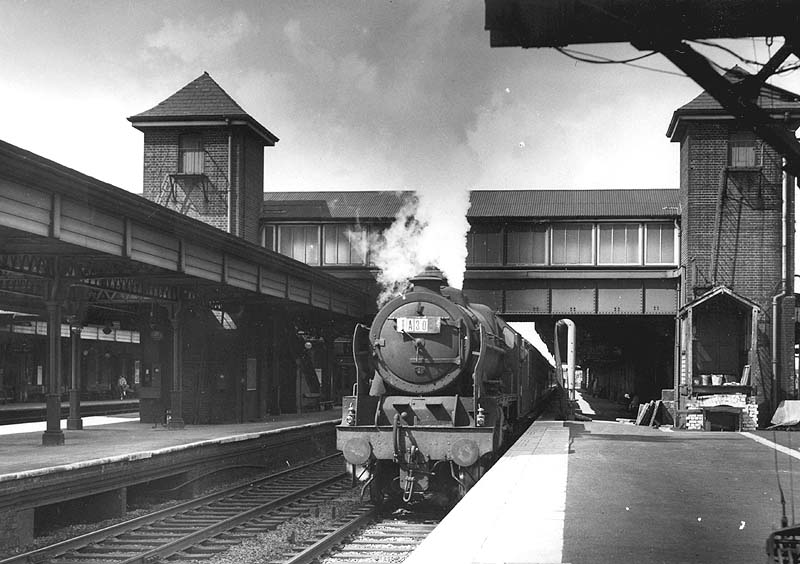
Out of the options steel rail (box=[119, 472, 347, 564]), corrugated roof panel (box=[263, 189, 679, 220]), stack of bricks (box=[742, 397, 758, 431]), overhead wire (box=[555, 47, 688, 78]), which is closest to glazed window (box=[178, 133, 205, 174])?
corrugated roof panel (box=[263, 189, 679, 220])

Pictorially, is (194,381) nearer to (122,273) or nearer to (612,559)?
(122,273)

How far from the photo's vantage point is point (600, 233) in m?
26.0

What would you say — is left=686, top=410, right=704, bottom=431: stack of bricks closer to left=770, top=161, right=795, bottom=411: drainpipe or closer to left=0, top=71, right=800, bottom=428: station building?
left=0, top=71, right=800, bottom=428: station building

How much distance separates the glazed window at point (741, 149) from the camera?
24.6m

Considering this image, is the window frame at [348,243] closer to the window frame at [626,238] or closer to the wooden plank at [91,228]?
the window frame at [626,238]

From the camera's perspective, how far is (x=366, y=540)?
9.34 m

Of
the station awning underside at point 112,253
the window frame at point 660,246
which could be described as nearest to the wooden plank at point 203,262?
the station awning underside at point 112,253

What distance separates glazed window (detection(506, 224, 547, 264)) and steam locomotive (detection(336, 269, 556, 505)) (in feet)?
48.6

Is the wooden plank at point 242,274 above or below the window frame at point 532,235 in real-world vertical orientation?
below

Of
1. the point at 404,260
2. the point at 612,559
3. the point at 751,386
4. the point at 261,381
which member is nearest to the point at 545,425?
the point at 404,260

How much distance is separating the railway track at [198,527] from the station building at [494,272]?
5.16m

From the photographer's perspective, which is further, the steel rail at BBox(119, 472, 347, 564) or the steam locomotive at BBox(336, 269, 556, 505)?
the steam locomotive at BBox(336, 269, 556, 505)

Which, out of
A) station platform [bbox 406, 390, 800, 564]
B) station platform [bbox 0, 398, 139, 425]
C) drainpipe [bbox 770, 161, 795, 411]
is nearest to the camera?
station platform [bbox 406, 390, 800, 564]

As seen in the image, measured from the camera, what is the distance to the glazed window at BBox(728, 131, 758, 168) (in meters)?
24.6
